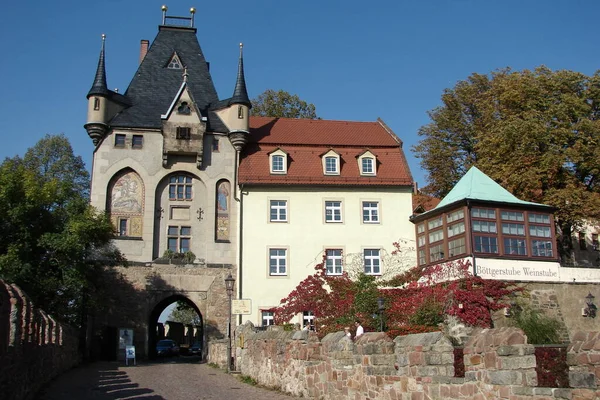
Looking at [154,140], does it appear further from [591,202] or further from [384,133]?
[591,202]

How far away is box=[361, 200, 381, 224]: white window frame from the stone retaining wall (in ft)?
61.4

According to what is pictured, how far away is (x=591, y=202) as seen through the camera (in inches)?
1206

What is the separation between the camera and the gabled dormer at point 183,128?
35219 mm

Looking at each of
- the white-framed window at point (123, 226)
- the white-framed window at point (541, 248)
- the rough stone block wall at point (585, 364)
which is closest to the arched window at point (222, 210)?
the white-framed window at point (123, 226)

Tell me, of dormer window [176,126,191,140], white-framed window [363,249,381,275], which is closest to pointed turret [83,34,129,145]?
dormer window [176,126,191,140]

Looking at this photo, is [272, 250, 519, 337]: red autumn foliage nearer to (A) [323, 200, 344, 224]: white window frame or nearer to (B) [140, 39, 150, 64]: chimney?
(A) [323, 200, 344, 224]: white window frame

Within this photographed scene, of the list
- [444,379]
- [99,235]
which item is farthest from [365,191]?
[444,379]

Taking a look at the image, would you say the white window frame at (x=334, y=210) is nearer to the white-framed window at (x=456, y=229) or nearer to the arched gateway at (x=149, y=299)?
the arched gateway at (x=149, y=299)

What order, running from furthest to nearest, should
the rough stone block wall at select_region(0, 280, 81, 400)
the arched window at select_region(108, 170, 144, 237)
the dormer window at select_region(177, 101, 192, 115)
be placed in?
the dormer window at select_region(177, 101, 192, 115)
the arched window at select_region(108, 170, 144, 237)
the rough stone block wall at select_region(0, 280, 81, 400)

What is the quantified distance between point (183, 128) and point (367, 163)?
9.93 metres

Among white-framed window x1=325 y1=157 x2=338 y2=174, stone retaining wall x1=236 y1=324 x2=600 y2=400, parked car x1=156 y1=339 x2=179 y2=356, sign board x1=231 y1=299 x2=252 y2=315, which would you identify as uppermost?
white-framed window x1=325 y1=157 x2=338 y2=174

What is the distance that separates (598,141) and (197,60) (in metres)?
23.1

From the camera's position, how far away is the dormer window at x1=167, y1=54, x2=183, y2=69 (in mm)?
40469

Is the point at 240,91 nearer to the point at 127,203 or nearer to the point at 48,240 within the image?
the point at 127,203
